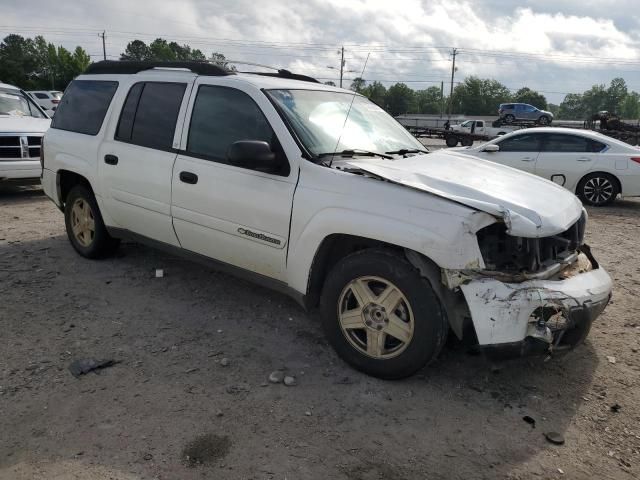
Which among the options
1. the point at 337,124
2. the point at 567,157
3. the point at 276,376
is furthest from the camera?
the point at 567,157

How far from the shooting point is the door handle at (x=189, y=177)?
4.00 meters

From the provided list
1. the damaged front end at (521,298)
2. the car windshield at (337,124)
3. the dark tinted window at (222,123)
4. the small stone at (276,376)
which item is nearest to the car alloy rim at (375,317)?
the damaged front end at (521,298)

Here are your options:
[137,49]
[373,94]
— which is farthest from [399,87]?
[373,94]

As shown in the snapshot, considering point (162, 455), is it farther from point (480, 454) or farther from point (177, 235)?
point (177, 235)

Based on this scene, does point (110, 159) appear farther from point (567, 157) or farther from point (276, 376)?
point (567, 157)

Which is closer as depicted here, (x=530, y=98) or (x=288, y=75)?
(x=288, y=75)

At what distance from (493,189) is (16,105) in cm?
974

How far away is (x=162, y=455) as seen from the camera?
8.49 feet

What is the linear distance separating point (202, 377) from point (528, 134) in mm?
9054

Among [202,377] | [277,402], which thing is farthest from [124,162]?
[277,402]

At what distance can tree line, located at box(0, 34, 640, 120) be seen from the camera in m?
79.9

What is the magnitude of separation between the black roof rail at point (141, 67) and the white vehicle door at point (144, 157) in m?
0.17

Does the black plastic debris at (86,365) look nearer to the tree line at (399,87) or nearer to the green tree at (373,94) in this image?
the green tree at (373,94)

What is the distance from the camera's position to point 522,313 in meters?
2.84
